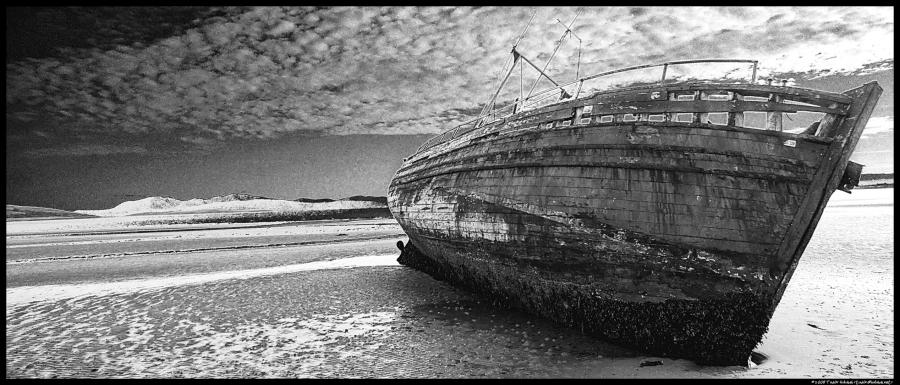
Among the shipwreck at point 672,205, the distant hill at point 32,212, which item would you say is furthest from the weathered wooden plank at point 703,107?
the distant hill at point 32,212

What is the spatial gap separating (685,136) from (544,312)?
3.34 meters

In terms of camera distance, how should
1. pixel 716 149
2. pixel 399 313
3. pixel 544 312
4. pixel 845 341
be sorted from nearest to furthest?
pixel 716 149, pixel 845 341, pixel 544 312, pixel 399 313

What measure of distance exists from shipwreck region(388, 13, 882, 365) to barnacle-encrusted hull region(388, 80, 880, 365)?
0.02 metres

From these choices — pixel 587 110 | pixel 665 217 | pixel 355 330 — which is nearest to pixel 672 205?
pixel 665 217

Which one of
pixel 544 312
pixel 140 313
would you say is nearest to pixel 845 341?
pixel 544 312

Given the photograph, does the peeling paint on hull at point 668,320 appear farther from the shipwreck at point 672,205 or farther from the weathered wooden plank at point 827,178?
the weathered wooden plank at point 827,178

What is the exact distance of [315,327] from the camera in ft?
22.5

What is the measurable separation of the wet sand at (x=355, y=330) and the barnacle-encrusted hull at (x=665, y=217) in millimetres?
488

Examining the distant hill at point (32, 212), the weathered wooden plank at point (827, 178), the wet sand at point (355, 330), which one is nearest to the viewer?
the weathered wooden plank at point (827, 178)

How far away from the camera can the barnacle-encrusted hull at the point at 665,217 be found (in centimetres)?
499

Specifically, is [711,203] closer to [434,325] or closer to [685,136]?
[685,136]

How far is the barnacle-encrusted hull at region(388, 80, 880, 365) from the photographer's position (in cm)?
499

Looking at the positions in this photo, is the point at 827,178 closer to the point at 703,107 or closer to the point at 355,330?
the point at 703,107

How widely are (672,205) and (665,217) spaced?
0.58 ft
